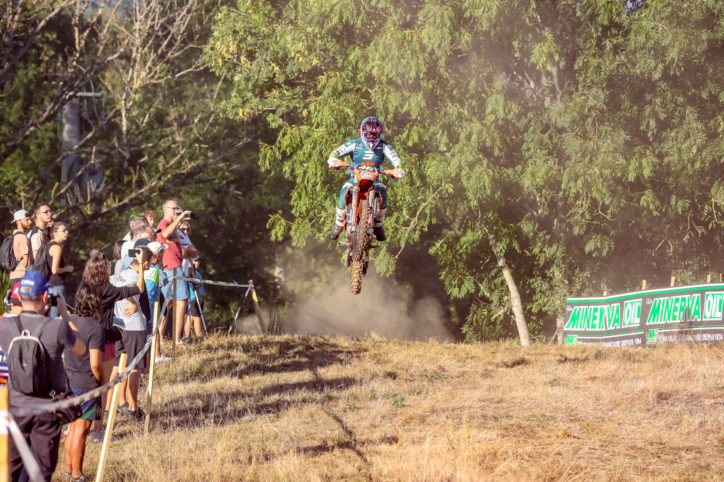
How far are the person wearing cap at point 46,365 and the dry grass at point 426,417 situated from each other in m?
2.06

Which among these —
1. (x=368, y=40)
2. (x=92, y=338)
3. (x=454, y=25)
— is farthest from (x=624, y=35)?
(x=92, y=338)

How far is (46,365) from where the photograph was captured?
714cm

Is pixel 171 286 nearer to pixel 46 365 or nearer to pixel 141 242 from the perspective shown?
pixel 141 242

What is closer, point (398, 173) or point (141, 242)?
point (141, 242)

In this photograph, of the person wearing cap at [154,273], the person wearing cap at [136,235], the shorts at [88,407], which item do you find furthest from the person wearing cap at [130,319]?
the shorts at [88,407]

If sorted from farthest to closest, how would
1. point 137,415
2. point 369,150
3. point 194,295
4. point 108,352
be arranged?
point 194,295, point 369,150, point 137,415, point 108,352

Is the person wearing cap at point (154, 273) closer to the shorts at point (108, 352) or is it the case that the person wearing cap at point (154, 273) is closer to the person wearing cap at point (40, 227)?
the shorts at point (108, 352)

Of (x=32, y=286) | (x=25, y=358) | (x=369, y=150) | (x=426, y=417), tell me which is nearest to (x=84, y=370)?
(x=25, y=358)

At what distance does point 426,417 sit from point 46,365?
5947 mm

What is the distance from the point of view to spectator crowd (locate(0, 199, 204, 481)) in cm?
707

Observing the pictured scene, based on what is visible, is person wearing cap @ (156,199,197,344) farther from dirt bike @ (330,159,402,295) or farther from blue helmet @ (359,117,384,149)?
blue helmet @ (359,117,384,149)

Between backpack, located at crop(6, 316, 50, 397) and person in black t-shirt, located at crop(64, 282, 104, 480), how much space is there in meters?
1.25

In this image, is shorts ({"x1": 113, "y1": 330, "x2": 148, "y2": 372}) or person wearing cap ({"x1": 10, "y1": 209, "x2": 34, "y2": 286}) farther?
person wearing cap ({"x1": 10, "y1": 209, "x2": 34, "y2": 286})

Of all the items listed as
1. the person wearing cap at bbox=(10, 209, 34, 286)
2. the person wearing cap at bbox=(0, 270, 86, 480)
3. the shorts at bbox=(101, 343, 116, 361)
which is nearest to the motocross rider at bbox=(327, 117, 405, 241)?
the shorts at bbox=(101, 343, 116, 361)
